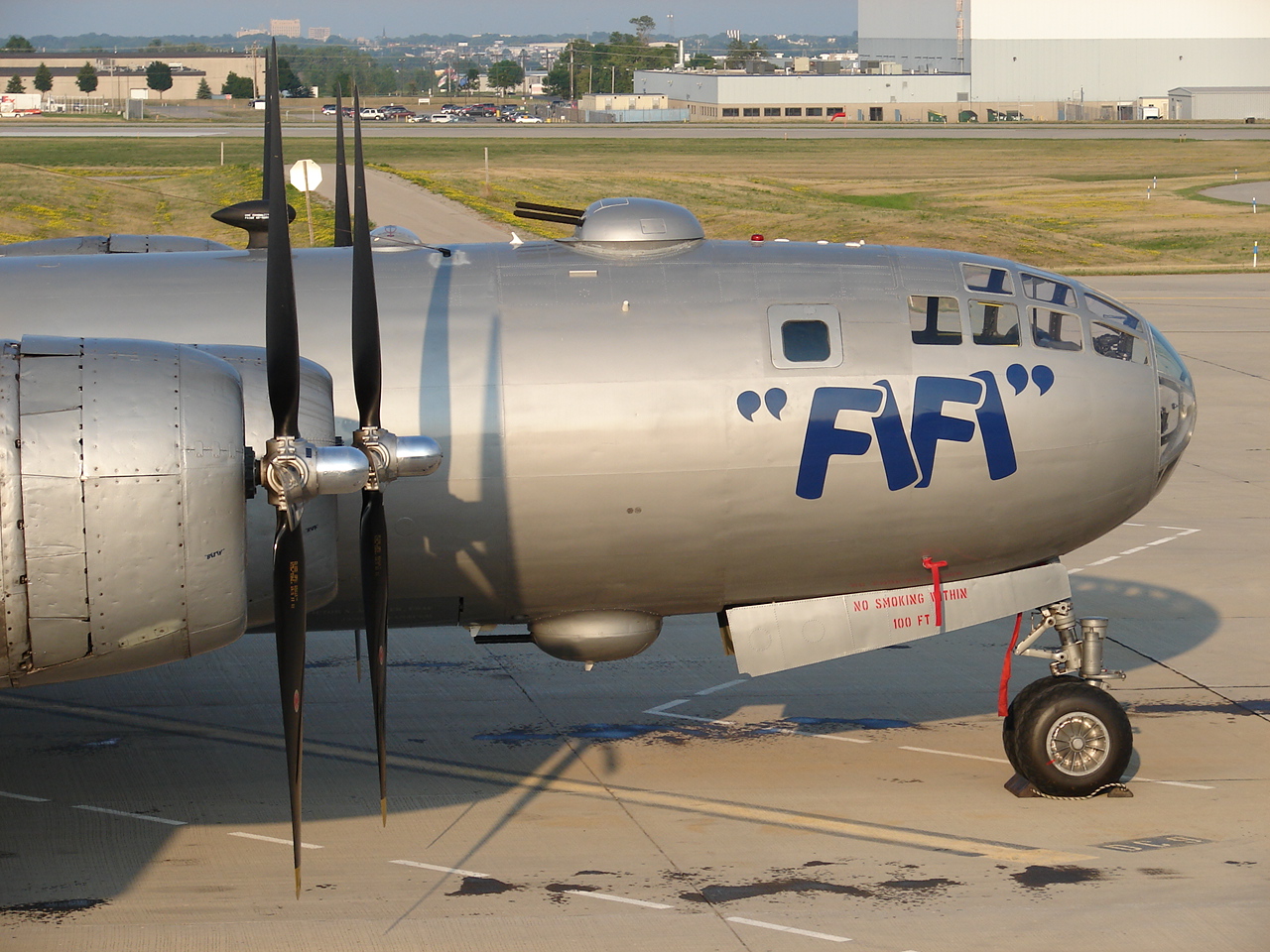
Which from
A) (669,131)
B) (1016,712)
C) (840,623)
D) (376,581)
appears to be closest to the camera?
(376,581)

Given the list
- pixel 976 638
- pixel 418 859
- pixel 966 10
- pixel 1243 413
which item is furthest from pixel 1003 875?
pixel 966 10

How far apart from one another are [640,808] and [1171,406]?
6.76 metres

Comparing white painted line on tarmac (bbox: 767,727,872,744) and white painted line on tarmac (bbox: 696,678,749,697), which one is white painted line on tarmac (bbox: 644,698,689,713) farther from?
white painted line on tarmac (bbox: 767,727,872,744)

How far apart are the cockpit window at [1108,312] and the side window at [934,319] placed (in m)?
1.52

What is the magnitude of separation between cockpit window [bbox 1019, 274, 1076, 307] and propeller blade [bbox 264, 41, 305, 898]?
298 inches

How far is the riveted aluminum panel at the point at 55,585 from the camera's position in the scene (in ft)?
33.7

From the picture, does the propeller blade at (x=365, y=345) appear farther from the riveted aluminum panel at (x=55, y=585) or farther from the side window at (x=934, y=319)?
the side window at (x=934, y=319)

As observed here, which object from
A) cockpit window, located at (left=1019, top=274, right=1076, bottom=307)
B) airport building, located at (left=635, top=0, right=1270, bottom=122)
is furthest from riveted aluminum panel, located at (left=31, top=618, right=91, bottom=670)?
airport building, located at (left=635, top=0, right=1270, bottom=122)

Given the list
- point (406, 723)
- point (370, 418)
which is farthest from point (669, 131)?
point (370, 418)

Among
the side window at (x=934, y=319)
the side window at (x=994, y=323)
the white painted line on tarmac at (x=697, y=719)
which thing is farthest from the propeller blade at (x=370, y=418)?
the side window at (x=994, y=323)

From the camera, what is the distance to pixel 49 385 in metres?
10.4

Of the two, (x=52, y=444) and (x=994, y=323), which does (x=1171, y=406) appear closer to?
(x=994, y=323)

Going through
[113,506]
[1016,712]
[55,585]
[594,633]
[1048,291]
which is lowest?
[1016,712]

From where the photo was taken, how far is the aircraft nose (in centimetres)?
1446
